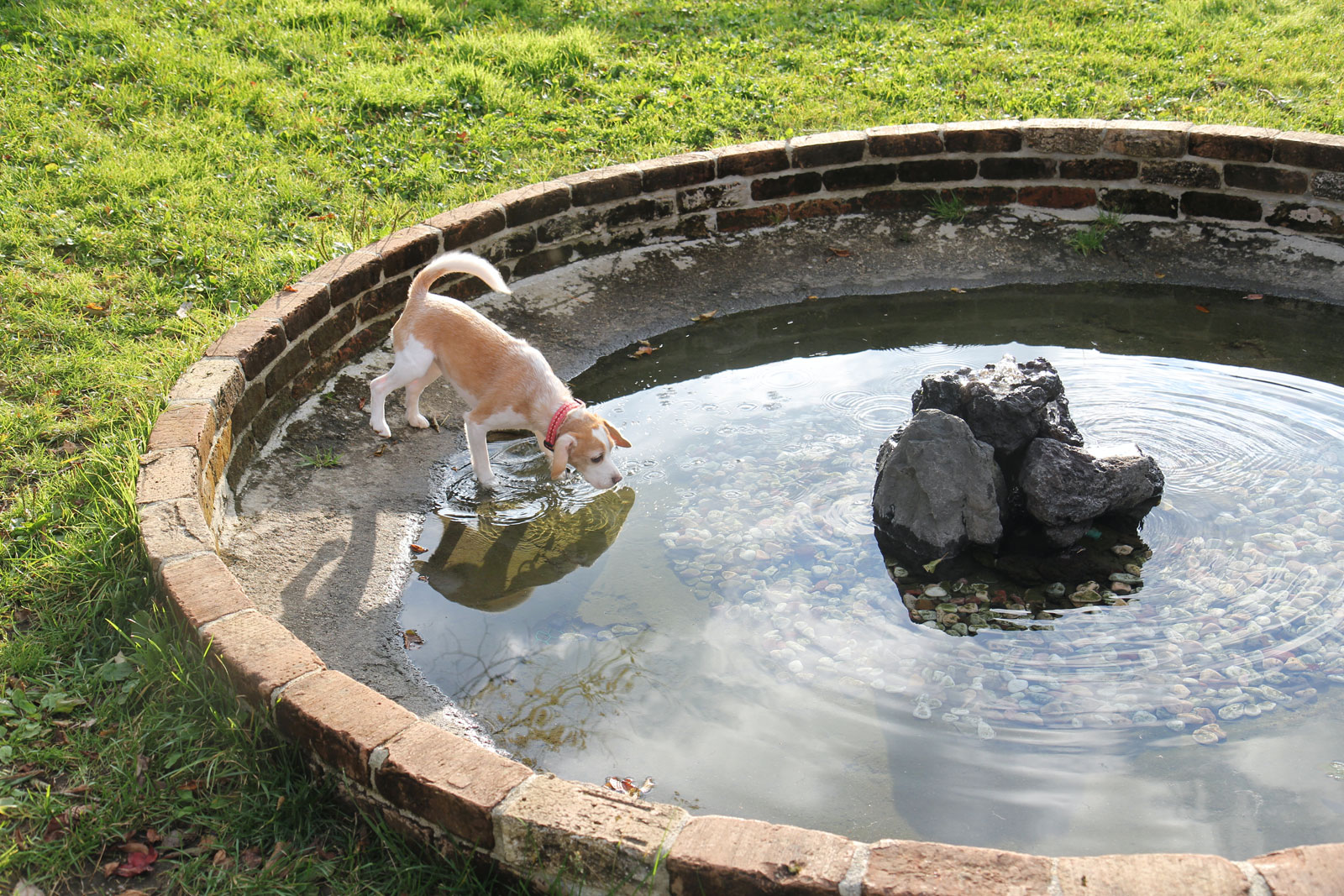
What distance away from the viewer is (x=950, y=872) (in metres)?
2.49

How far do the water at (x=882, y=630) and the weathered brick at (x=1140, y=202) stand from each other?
4.79 ft

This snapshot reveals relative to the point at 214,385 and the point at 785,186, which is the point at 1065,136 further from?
the point at 214,385

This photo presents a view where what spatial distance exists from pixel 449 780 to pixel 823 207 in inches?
216

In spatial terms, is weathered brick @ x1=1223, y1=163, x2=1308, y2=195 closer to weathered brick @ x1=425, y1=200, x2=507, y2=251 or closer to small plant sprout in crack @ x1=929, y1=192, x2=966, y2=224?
small plant sprout in crack @ x1=929, y1=192, x2=966, y2=224

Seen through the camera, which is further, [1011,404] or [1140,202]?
[1140,202]

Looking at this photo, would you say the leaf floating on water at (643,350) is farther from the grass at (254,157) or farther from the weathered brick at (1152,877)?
the weathered brick at (1152,877)

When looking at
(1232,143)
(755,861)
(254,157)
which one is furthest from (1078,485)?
(254,157)

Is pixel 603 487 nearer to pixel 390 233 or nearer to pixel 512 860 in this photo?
pixel 512 860

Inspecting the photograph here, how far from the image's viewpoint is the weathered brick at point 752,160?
23.0ft

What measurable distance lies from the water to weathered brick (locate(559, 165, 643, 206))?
56.6 inches

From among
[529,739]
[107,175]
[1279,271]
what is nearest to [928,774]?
[529,739]

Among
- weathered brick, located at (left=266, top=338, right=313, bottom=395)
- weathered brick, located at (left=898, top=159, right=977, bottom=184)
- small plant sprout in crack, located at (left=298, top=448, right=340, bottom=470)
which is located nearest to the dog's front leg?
small plant sprout in crack, located at (left=298, top=448, right=340, bottom=470)

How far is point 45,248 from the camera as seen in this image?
241 inches

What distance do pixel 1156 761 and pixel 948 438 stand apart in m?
1.60
